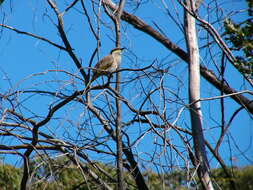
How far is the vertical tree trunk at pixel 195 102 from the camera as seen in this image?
15.0ft

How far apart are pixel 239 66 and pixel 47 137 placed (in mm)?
2008

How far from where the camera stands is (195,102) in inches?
170

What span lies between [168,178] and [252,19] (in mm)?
1526

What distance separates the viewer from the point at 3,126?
461cm

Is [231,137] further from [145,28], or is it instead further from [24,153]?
[145,28]

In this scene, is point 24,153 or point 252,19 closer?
point 252,19

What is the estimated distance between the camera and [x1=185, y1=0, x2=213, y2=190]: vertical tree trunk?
15.0 feet

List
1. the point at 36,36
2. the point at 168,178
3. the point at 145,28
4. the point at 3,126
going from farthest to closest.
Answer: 1. the point at 145,28
2. the point at 36,36
3. the point at 3,126
4. the point at 168,178

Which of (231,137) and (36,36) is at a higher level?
(36,36)

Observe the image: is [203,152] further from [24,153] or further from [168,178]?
[24,153]

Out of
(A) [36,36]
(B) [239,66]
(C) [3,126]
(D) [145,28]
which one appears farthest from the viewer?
(D) [145,28]

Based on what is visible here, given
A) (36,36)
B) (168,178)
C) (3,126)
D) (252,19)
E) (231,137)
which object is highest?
(36,36)

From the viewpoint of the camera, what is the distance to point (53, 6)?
530cm

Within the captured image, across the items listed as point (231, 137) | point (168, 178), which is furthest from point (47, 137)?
point (231, 137)
